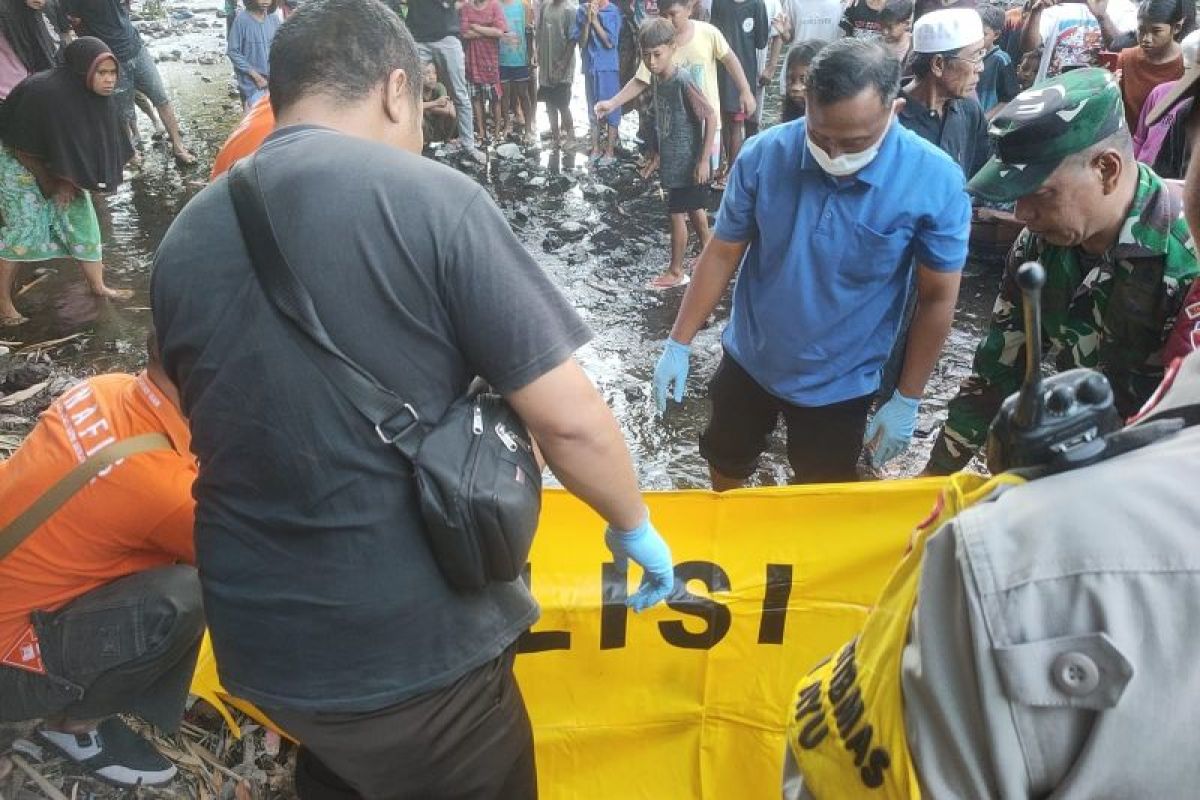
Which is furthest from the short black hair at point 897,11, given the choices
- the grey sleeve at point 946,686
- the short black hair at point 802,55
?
the grey sleeve at point 946,686

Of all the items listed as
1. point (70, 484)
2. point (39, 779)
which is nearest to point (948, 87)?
point (70, 484)

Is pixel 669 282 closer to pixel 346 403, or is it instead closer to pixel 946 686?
pixel 346 403

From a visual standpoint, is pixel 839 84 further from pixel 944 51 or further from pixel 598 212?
pixel 598 212

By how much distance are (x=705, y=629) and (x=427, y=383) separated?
1.23 metres

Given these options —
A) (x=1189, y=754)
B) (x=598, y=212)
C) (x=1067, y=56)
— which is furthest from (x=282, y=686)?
(x=1067, y=56)

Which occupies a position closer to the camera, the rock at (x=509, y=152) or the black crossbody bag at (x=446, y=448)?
the black crossbody bag at (x=446, y=448)

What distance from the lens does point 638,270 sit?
621 cm

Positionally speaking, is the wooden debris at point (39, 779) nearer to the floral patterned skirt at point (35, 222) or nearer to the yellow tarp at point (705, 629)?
the yellow tarp at point (705, 629)

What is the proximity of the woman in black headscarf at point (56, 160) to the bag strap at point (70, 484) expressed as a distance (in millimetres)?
3937

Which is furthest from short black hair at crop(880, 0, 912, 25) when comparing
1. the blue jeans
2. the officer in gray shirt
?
the blue jeans

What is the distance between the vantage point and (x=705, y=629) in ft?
7.28

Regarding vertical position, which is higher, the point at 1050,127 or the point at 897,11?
the point at 1050,127

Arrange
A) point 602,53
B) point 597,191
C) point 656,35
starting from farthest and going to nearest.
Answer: point 602,53
point 597,191
point 656,35

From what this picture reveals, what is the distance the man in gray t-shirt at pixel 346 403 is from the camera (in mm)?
1273
